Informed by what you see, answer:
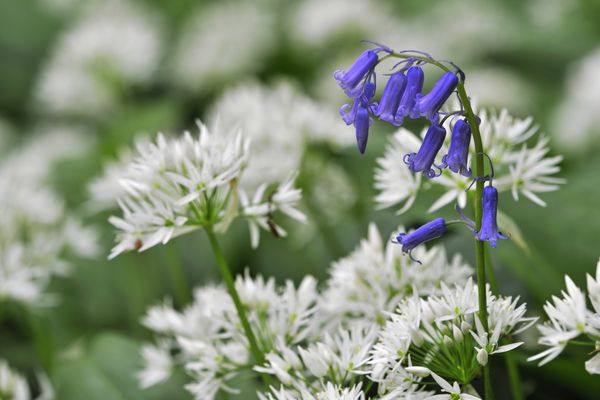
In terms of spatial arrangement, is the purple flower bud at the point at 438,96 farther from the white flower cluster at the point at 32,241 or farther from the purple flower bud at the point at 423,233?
the white flower cluster at the point at 32,241

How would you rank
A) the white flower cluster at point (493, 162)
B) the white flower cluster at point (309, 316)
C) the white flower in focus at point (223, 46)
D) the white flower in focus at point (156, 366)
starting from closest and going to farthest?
1. the white flower cluster at point (309, 316)
2. the white flower cluster at point (493, 162)
3. the white flower in focus at point (156, 366)
4. the white flower in focus at point (223, 46)

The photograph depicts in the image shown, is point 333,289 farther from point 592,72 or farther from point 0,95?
point 0,95

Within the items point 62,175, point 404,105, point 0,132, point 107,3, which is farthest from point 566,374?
point 107,3

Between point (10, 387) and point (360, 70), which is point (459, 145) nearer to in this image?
point (360, 70)

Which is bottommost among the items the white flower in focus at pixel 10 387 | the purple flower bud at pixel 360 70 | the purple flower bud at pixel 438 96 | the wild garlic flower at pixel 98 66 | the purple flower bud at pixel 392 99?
the purple flower bud at pixel 438 96

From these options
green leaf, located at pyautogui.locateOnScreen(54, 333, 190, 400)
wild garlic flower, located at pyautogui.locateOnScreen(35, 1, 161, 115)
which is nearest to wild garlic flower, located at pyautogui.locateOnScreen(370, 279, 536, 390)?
green leaf, located at pyautogui.locateOnScreen(54, 333, 190, 400)

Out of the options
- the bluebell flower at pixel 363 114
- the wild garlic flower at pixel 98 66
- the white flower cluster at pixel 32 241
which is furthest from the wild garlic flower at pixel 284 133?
the wild garlic flower at pixel 98 66
